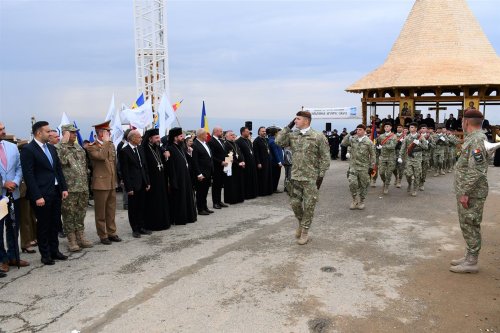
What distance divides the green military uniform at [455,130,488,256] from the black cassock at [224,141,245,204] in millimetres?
6113

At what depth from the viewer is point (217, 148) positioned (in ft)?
34.1

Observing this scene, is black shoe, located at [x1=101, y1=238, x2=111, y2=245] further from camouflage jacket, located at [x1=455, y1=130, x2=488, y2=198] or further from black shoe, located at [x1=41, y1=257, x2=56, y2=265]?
camouflage jacket, located at [x1=455, y1=130, x2=488, y2=198]

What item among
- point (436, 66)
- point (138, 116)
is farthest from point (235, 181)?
point (436, 66)

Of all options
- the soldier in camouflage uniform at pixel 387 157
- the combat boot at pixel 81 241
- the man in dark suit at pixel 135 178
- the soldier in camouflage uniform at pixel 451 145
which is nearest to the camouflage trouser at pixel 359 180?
the soldier in camouflage uniform at pixel 387 157

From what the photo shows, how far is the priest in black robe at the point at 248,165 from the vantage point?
37.6 ft

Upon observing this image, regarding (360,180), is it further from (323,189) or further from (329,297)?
(329,297)

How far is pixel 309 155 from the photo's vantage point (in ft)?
22.2

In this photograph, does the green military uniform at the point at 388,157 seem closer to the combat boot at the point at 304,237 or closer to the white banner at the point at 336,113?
the combat boot at the point at 304,237

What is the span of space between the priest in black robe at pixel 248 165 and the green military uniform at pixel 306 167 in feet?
15.0

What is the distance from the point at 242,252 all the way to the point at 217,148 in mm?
4375

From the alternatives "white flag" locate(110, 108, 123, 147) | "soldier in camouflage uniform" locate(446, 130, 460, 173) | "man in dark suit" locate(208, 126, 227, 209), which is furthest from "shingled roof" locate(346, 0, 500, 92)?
"white flag" locate(110, 108, 123, 147)

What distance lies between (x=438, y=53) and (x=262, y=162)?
1515 cm

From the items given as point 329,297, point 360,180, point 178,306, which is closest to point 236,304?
point 178,306

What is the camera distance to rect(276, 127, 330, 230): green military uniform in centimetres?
671
